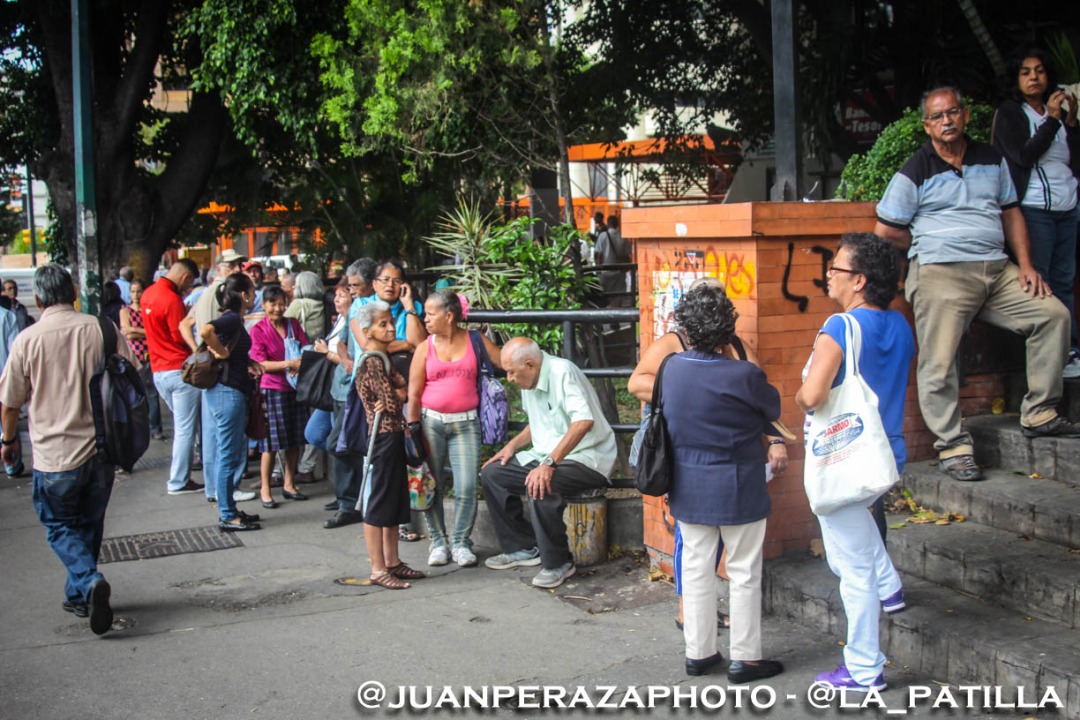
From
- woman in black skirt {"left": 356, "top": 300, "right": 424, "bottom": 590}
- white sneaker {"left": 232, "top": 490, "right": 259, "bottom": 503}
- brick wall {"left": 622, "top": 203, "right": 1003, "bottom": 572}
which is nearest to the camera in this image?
brick wall {"left": 622, "top": 203, "right": 1003, "bottom": 572}

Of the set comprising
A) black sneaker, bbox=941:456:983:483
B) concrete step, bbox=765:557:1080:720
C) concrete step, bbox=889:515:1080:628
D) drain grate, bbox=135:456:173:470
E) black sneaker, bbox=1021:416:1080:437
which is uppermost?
black sneaker, bbox=1021:416:1080:437

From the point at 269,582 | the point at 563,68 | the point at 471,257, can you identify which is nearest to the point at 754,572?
the point at 269,582

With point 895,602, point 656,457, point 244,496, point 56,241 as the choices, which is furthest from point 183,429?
point 56,241

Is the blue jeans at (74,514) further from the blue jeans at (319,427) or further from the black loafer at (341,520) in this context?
the blue jeans at (319,427)

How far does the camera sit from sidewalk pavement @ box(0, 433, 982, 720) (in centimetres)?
487

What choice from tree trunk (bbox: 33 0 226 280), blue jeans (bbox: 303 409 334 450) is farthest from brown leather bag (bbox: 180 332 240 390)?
tree trunk (bbox: 33 0 226 280)

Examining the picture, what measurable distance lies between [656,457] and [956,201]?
7.22ft

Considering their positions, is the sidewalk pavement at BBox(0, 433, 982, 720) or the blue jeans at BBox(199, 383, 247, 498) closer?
the sidewalk pavement at BBox(0, 433, 982, 720)

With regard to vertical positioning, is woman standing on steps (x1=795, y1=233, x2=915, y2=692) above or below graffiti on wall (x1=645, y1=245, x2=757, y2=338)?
below

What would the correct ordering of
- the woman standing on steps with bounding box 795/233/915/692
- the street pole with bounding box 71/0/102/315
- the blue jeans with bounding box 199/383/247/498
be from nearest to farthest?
1. the woman standing on steps with bounding box 795/233/915/692
2. the blue jeans with bounding box 199/383/247/498
3. the street pole with bounding box 71/0/102/315

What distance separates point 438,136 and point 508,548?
683cm

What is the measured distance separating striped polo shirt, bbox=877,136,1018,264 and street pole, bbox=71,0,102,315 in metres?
7.92

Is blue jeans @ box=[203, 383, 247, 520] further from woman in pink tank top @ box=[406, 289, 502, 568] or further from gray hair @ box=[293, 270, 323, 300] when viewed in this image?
woman in pink tank top @ box=[406, 289, 502, 568]

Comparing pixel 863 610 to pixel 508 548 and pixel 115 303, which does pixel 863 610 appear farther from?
pixel 115 303
